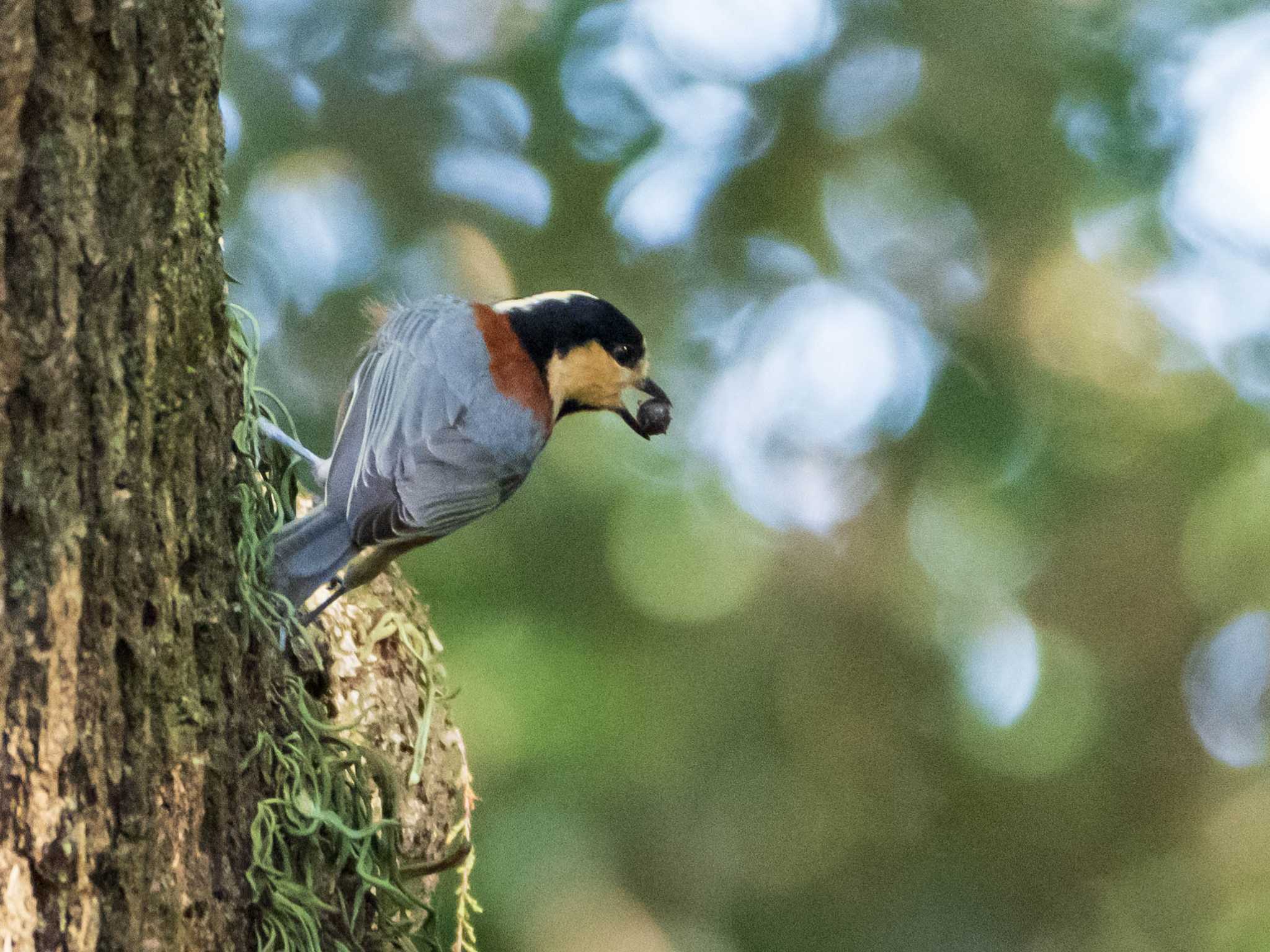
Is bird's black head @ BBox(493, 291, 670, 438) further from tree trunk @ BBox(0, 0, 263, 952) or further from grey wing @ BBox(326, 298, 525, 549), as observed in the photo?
tree trunk @ BBox(0, 0, 263, 952)

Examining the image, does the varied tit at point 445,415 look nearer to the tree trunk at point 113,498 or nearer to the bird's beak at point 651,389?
the bird's beak at point 651,389

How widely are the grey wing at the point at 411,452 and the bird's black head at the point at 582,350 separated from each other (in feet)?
0.58

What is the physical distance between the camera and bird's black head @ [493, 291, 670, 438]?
2521 mm

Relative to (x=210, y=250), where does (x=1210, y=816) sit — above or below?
above

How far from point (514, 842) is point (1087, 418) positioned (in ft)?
8.34

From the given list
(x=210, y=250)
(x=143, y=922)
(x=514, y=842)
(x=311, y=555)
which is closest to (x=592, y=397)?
(x=311, y=555)

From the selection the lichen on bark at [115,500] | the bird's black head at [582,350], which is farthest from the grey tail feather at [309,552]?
the bird's black head at [582,350]

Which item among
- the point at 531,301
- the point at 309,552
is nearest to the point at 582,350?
the point at 531,301

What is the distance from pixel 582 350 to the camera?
2.58m

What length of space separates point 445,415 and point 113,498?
866 millimetres

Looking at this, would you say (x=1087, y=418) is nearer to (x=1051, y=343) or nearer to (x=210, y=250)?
(x=1051, y=343)

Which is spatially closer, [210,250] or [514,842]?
[210,250]

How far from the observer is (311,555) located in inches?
70.2

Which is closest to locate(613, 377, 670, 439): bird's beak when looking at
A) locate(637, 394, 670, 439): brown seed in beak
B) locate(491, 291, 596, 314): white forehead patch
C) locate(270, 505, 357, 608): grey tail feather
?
locate(637, 394, 670, 439): brown seed in beak
